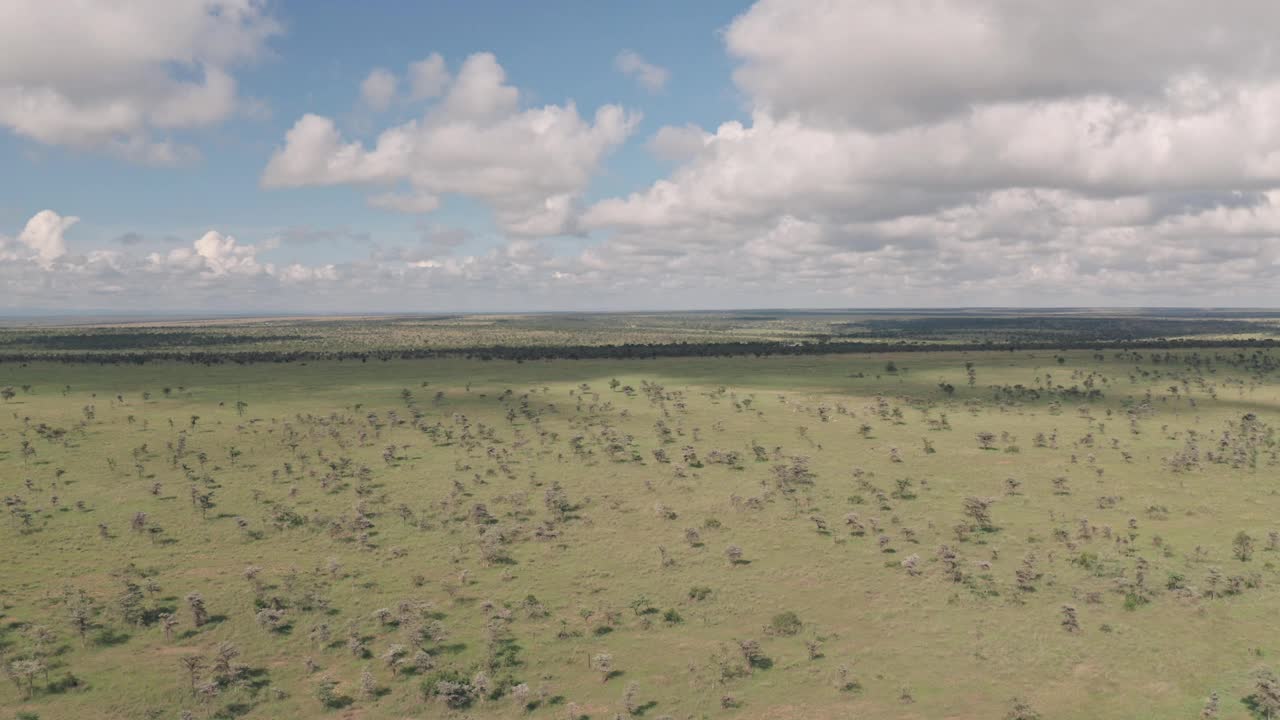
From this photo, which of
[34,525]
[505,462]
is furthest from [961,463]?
[34,525]

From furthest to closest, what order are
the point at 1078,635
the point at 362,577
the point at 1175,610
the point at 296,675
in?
the point at 362,577 → the point at 1175,610 → the point at 1078,635 → the point at 296,675

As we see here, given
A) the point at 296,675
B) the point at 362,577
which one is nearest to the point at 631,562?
the point at 362,577

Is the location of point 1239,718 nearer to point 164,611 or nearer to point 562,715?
point 562,715

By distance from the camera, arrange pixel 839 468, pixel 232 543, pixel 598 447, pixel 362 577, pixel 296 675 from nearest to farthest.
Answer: pixel 296 675
pixel 362 577
pixel 232 543
pixel 839 468
pixel 598 447

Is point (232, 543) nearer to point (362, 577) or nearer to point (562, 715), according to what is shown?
point (362, 577)

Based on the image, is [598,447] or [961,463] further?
[598,447]

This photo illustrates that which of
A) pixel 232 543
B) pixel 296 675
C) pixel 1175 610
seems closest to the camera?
pixel 296 675
